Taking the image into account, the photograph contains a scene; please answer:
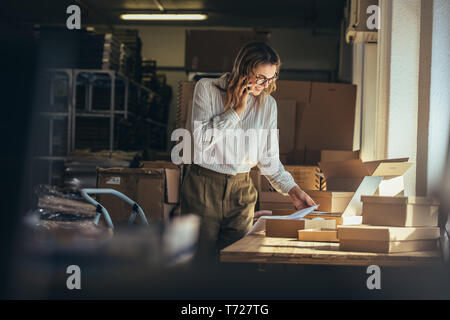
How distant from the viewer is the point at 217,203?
6.51ft

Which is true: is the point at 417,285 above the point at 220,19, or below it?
below

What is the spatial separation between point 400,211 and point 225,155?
0.75 metres

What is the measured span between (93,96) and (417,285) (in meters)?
6.03

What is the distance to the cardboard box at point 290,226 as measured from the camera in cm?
179

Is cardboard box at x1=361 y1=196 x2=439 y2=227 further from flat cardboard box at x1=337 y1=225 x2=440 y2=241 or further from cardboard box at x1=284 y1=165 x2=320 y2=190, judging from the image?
cardboard box at x1=284 y1=165 x2=320 y2=190

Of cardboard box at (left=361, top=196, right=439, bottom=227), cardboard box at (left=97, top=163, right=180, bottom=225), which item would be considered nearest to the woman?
cardboard box at (left=361, top=196, right=439, bottom=227)

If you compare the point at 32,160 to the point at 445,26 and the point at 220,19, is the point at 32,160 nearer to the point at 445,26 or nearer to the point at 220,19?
the point at 445,26

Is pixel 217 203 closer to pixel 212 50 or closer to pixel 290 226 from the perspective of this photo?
pixel 290 226

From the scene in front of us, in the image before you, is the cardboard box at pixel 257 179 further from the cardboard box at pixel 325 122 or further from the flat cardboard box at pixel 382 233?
the flat cardboard box at pixel 382 233

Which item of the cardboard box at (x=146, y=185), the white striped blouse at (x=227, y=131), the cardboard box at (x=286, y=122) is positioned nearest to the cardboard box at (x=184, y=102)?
the cardboard box at (x=146, y=185)

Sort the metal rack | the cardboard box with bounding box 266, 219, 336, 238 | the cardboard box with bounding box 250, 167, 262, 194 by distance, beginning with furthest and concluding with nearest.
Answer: the metal rack
the cardboard box with bounding box 250, 167, 262, 194
the cardboard box with bounding box 266, 219, 336, 238

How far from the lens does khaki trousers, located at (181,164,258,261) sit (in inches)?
77.4
